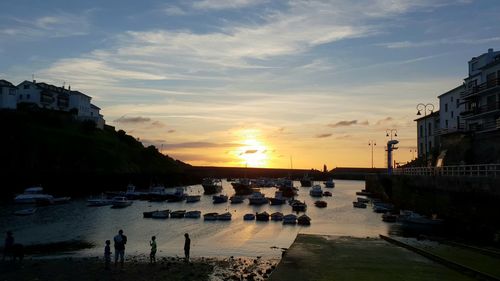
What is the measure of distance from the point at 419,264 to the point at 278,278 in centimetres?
987

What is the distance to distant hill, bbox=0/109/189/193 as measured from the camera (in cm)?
13475

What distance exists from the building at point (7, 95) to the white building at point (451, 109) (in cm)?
13008

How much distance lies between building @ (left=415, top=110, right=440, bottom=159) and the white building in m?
4.09

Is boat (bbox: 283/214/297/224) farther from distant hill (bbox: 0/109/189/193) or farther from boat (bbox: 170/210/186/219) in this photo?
distant hill (bbox: 0/109/189/193)

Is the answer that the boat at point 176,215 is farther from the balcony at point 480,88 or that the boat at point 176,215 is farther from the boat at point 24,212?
the balcony at point 480,88

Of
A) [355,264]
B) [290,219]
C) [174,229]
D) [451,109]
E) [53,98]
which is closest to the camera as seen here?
[355,264]

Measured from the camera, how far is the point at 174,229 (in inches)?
2623

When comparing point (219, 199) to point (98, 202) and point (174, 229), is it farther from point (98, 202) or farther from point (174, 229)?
point (174, 229)

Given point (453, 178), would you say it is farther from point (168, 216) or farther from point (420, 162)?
point (420, 162)

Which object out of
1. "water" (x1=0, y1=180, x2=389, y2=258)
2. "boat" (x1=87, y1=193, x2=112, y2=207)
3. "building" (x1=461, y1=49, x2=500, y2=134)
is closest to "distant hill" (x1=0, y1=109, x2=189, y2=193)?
"boat" (x1=87, y1=193, x2=112, y2=207)

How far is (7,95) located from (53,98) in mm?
25381

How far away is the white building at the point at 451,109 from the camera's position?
306 ft

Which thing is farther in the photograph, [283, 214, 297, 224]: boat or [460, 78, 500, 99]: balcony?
[460, 78, 500, 99]: balcony

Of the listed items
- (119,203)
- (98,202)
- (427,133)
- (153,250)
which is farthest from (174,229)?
(427,133)
